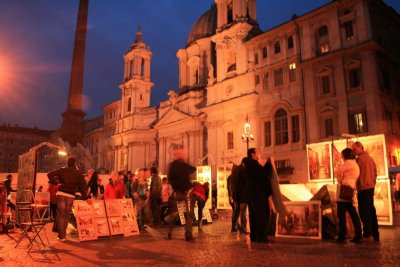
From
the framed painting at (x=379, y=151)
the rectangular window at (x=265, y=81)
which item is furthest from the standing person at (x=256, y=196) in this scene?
the rectangular window at (x=265, y=81)

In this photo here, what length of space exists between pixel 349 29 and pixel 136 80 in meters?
29.6

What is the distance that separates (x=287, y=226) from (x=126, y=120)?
41.4 metres

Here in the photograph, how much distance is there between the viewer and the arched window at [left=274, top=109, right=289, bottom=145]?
27.2 m

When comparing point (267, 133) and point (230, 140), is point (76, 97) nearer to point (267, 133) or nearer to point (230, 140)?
point (230, 140)

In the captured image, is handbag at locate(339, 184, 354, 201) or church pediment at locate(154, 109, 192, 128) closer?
handbag at locate(339, 184, 354, 201)

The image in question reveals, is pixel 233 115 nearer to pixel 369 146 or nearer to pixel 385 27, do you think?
pixel 385 27

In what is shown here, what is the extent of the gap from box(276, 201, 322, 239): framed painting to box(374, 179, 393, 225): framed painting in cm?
410

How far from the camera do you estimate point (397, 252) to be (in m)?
5.96

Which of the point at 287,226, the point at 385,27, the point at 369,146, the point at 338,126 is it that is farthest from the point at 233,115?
the point at 287,226

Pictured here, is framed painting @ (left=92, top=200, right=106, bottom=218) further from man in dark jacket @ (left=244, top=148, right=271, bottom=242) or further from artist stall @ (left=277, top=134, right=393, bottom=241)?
artist stall @ (left=277, top=134, right=393, bottom=241)

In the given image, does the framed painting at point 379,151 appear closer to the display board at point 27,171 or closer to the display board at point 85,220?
the display board at point 85,220

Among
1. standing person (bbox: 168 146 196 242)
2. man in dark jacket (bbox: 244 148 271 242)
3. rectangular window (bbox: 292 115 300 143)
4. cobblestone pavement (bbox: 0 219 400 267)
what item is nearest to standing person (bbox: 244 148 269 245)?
man in dark jacket (bbox: 244 148 271 242)

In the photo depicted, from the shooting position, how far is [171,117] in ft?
137

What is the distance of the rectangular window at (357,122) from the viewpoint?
2291cm
